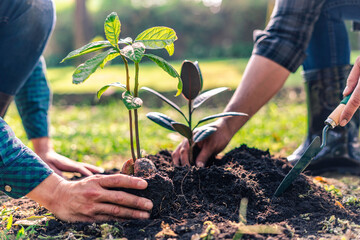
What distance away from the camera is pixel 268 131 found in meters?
4.00

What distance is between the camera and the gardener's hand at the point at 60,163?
7.54 ft

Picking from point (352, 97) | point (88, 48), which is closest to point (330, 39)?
point (352, 97)

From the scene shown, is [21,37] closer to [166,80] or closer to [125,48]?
[125,48]

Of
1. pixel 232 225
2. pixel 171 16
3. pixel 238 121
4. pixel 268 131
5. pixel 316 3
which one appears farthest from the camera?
pixel 171 16

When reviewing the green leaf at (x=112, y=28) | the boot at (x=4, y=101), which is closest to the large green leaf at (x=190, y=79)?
the green leaf at (x=112, y=28)

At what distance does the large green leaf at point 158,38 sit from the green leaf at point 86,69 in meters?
0.16

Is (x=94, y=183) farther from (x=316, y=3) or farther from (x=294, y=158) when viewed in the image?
(x=316, y=3)

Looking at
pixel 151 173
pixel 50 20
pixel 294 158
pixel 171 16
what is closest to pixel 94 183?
pixel 151 173

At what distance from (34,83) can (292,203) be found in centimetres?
183

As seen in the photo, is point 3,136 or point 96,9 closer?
point 3,136

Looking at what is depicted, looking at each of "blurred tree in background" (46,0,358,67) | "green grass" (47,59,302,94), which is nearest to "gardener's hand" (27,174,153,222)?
"green grass" (47,59,302,94)

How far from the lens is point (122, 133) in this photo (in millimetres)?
4203

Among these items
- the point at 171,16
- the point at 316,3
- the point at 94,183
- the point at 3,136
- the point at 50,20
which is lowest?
the point at 94,183

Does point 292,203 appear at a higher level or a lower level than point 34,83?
lower
